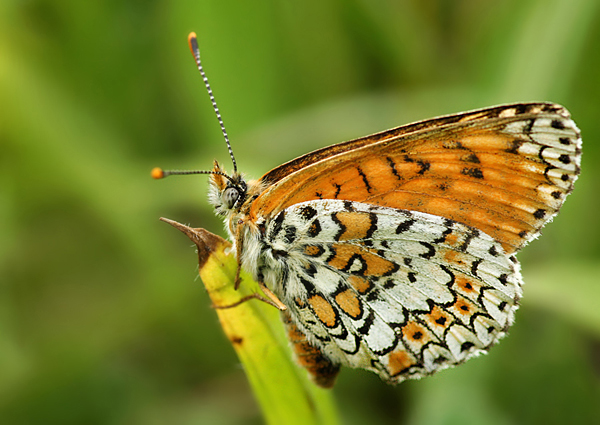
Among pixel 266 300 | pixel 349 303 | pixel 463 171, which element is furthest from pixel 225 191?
pixel 463 171

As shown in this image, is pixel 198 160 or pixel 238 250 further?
pixel 198 160

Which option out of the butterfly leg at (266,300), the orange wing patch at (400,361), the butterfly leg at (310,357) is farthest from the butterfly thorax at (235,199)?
the orange wing patch at (400,361)

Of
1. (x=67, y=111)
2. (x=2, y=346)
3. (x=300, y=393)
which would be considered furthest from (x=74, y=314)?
(x=300, y=393)

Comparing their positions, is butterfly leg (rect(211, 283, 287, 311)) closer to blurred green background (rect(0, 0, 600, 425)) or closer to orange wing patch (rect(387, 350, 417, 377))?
orange wing patch (rect(387, 350, 417, 377))

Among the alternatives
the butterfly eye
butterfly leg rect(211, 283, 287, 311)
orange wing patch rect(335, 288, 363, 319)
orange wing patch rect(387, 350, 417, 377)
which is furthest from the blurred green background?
butterfly leg rect(211, 283, 287, 311)

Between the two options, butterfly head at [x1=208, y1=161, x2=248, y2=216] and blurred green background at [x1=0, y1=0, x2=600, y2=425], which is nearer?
butterfly head at [x1=208, y1=161, x2=248, y2=216]

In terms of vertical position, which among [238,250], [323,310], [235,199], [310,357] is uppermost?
[235,199]

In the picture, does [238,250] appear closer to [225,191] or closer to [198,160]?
[225,191]

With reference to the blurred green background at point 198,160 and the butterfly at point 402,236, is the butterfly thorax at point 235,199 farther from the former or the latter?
the blurred green background at point 198,160
